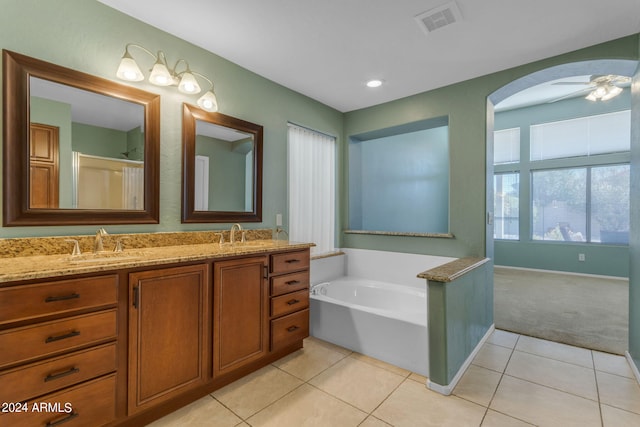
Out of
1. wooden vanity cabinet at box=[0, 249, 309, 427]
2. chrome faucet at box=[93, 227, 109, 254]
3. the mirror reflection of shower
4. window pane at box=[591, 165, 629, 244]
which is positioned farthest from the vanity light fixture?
window pane at box=[591, 165, 629, 244]

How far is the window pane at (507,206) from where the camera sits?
575 centimetres

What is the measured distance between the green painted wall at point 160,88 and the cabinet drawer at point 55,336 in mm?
684

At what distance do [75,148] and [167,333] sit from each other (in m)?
1.21

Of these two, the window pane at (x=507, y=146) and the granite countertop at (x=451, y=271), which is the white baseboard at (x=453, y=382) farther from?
the window pane at (x=507, y=146)

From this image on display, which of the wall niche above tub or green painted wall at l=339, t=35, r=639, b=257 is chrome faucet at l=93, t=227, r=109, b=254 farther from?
the wall niche above tub

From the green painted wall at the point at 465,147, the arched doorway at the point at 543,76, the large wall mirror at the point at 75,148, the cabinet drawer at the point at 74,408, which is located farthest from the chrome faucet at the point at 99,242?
Result: the arched doorway at the point at 543,76

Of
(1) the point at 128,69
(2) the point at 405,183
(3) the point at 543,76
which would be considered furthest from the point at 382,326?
(2) the point at 405,183

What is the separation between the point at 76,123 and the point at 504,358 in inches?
135

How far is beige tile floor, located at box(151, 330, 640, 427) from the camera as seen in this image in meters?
1.61

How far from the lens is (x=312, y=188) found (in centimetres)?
343

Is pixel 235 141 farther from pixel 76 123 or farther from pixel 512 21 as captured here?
pixel 512 21

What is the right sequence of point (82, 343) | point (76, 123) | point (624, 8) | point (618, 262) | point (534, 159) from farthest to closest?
1. point (534, 159)
2. point (618, 262)
3. point (624, 8)
4. point (76, 123)
5. point (82, 343)

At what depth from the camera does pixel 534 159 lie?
554cm

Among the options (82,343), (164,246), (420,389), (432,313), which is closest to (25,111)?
(164,246)
